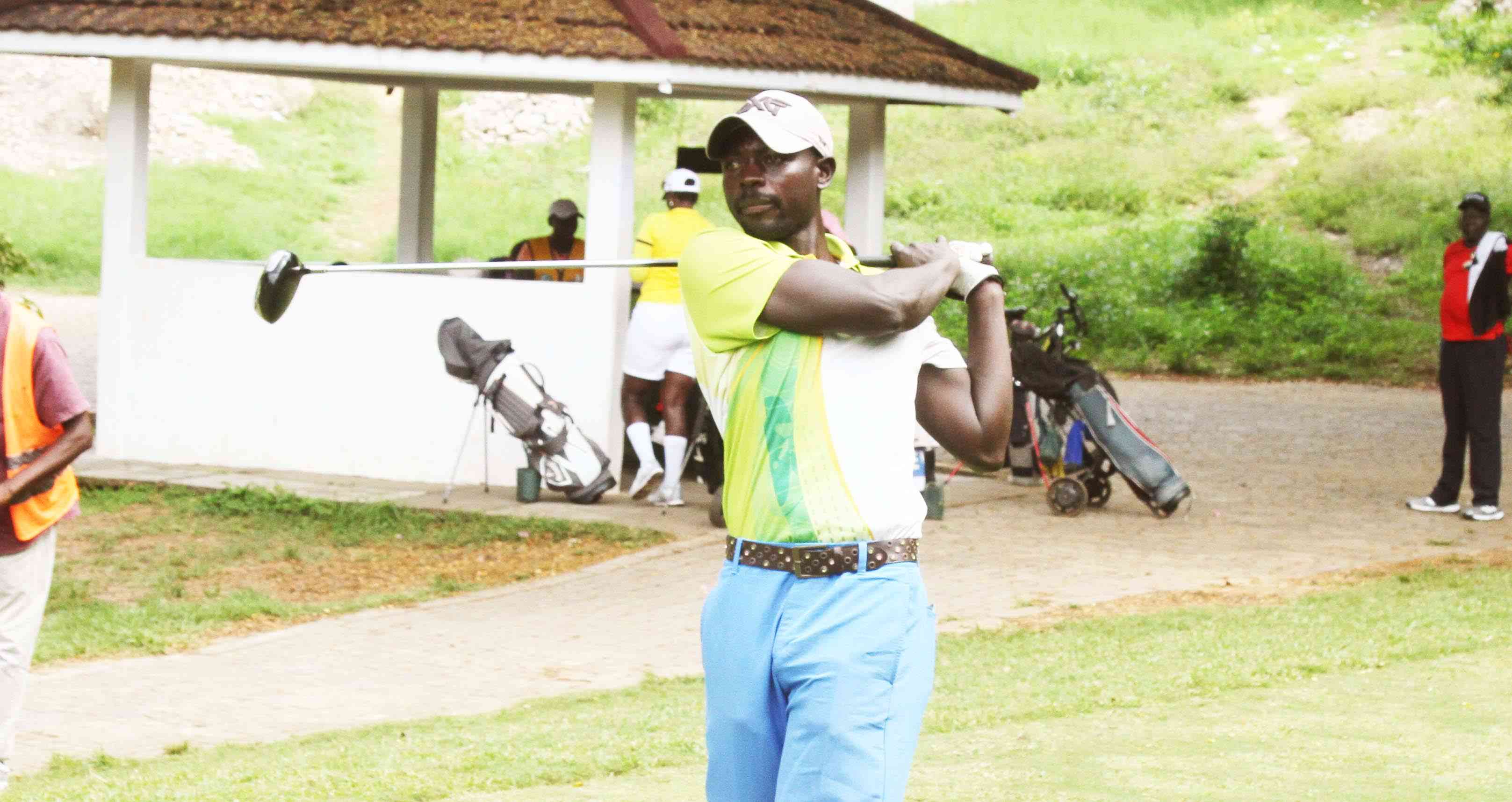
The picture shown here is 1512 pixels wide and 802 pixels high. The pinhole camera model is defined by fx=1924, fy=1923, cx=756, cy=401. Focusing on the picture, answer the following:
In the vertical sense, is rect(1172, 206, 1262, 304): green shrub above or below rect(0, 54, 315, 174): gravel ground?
below

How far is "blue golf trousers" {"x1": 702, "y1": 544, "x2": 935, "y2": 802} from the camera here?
3553 millimetres

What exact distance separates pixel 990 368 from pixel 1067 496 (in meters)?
8.74

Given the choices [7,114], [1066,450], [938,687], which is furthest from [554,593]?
[7,114]

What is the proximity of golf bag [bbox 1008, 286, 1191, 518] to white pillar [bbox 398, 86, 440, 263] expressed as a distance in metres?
5.85

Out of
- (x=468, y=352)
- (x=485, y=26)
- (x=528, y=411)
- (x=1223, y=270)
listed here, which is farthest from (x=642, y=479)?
(x=1223, y=270)

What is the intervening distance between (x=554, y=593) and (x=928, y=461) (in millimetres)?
3473

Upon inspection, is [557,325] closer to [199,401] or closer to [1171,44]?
[199,401]

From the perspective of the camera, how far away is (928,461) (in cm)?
1241

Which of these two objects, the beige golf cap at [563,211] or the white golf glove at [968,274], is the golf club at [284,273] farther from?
the beige golf cap at [563,211]

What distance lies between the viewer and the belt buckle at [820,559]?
142 inches

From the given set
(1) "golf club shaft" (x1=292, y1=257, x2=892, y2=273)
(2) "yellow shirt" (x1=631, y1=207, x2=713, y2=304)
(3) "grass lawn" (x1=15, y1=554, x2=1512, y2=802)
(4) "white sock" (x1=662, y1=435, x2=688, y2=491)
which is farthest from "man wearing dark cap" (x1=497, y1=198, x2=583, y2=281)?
(1) "golf club shaft" (x1=292, y1=257, x2=892, y2=273)

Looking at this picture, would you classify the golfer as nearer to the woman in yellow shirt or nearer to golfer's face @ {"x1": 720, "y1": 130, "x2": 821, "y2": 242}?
golfer's face @ {"x1": 720, "y1": 130, "x2": 821, "y2": 242}

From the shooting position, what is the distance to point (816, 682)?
357 cm

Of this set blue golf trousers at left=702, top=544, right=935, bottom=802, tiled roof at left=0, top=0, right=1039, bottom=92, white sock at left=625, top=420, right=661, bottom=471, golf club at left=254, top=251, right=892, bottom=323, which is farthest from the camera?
white sock at left=625, top=420, right=661, bottom=471
